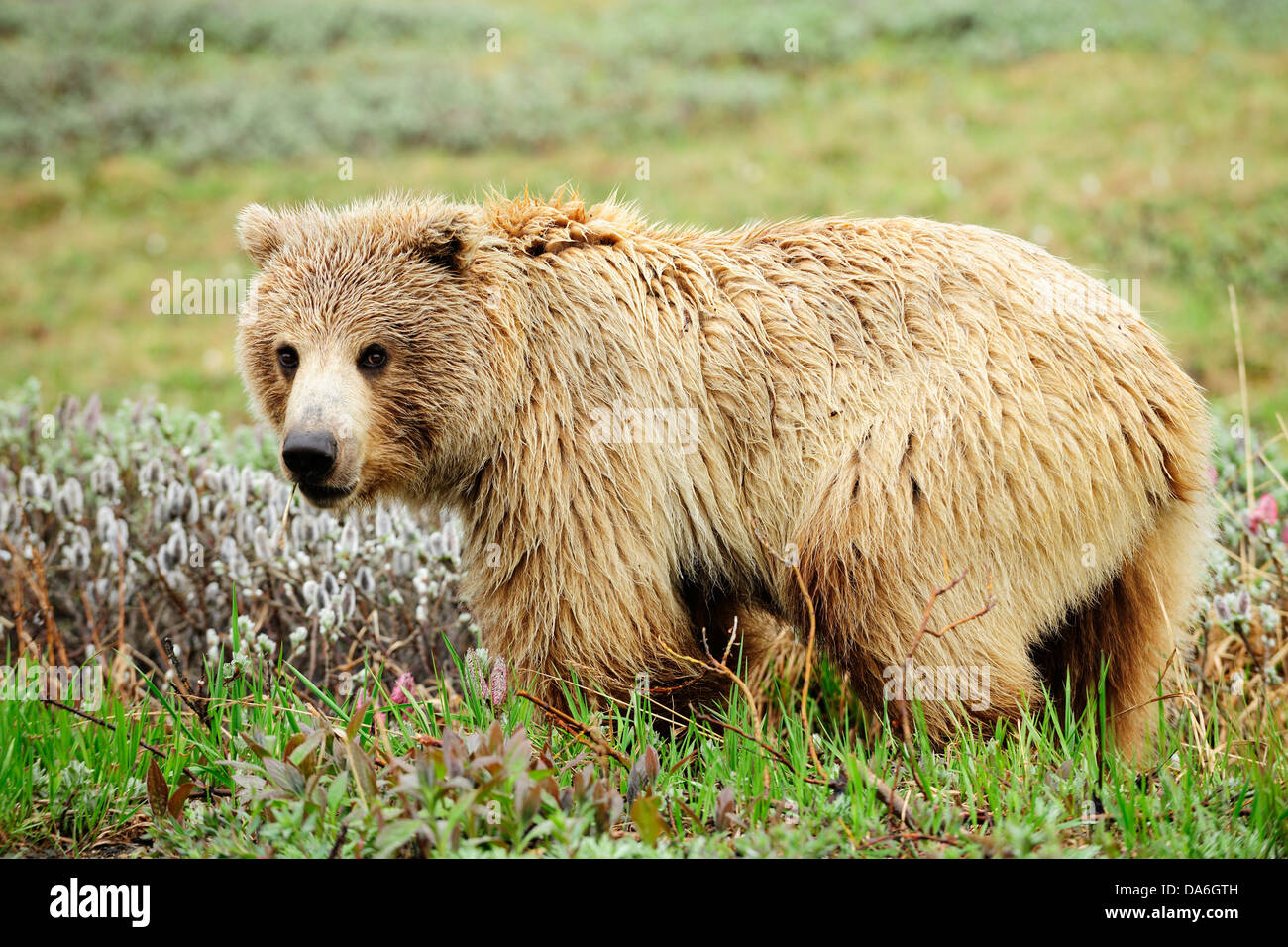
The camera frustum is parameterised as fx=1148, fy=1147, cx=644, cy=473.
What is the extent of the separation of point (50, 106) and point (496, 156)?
734 cm

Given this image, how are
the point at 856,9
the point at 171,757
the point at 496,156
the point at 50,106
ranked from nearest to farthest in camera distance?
1. the point at 171,757
2. the point at 496,156
3. the point at 50,106
4. the point at 856,9

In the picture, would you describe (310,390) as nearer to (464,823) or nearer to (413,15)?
(464,823)

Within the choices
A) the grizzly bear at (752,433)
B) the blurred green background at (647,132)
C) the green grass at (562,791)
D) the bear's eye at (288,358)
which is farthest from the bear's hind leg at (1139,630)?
the blurred green background at (647,132)

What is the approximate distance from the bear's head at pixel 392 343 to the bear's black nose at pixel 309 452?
72 millimetres

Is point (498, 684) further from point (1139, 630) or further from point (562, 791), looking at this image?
point (1139, 630)

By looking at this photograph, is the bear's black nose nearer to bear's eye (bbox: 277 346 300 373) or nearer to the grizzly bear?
the grizzly bear

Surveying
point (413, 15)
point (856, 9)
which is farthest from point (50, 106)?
point (856, 9)

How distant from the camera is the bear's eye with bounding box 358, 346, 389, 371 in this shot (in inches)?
157

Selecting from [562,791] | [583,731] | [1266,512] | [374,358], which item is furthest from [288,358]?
[1266,512]

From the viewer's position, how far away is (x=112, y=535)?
507 cm

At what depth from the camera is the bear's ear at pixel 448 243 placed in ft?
13.1

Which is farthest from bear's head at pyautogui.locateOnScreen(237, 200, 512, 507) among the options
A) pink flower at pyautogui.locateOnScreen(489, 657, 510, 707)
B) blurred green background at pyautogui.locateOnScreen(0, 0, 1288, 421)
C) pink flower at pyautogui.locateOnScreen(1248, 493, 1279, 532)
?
blurred green background at pyautogui.locateOnScreen(0, 0, 1288, 421)

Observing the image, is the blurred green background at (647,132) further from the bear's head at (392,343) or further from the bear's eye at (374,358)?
the bear's eye at (374,358)

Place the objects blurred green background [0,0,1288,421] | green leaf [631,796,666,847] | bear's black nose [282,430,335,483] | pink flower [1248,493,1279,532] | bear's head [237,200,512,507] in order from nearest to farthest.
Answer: green leaf [631,796,666,847], bear's black nose [282,430,335,483], bear's head [237,200,512,507], pink flower [1248,493,1279,532], blurred green background [0,0,1288,421]
